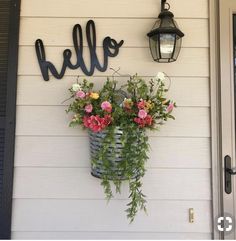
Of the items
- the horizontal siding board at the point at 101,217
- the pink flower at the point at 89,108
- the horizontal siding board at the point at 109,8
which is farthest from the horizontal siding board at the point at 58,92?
the horizontal siding board at the point at 101,217

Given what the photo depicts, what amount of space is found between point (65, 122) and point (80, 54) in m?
0.39

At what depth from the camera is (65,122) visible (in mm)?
1971

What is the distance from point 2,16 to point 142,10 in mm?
791

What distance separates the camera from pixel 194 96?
1.97m

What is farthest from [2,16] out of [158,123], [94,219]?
[94,219]

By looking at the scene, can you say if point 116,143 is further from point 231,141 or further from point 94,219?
point 231,141

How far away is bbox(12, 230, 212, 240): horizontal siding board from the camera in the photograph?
194 centimetres

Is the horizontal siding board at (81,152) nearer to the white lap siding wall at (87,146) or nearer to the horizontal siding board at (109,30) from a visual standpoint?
the white lap siding wall at (87,146)

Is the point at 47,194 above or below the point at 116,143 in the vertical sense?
below

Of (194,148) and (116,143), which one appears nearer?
(116,143)

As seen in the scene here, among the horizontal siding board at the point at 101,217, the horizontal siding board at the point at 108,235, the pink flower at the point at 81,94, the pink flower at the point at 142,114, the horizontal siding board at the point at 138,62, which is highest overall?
the horizontal siding board at the point at 138,62

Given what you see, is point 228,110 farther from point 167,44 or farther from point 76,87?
point 76,87

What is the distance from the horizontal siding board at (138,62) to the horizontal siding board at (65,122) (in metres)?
0.21

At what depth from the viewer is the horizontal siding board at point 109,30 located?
1984 millimetres
